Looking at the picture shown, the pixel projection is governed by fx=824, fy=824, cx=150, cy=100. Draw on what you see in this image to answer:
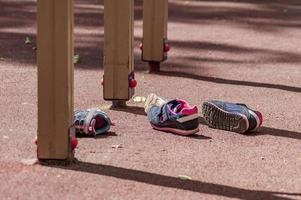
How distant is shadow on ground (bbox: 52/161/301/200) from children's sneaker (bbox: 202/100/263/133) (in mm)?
1408

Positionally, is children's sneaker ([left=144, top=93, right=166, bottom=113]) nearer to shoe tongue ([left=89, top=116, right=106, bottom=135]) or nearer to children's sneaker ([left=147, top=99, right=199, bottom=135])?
children's sneaker ([left=147, top=99, right=199, bottom=135])

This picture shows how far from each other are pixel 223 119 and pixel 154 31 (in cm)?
288

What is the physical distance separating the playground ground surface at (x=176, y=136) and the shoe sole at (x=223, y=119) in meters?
0.07

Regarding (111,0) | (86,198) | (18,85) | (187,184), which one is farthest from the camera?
(18,85)

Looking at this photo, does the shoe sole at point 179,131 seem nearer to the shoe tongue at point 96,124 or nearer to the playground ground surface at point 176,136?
the playground ground surface at point 176,136

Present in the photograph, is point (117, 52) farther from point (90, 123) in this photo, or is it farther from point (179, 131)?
point (90, 123)

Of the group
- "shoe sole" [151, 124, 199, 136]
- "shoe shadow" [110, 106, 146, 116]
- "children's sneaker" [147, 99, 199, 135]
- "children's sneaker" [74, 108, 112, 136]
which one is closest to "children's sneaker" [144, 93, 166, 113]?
"shoe shadow" [110, 106, 146, 116]

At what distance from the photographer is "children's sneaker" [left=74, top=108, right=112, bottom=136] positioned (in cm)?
604

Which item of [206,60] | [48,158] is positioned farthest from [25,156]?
[206,60]

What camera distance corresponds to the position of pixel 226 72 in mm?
9484

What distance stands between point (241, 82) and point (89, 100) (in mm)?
1975

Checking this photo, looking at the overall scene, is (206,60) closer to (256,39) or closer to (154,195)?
(256,39)

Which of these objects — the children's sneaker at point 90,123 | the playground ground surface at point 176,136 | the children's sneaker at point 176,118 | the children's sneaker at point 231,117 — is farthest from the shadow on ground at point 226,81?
the children's sneaker at point 90,123

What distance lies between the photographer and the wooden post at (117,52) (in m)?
7.28
